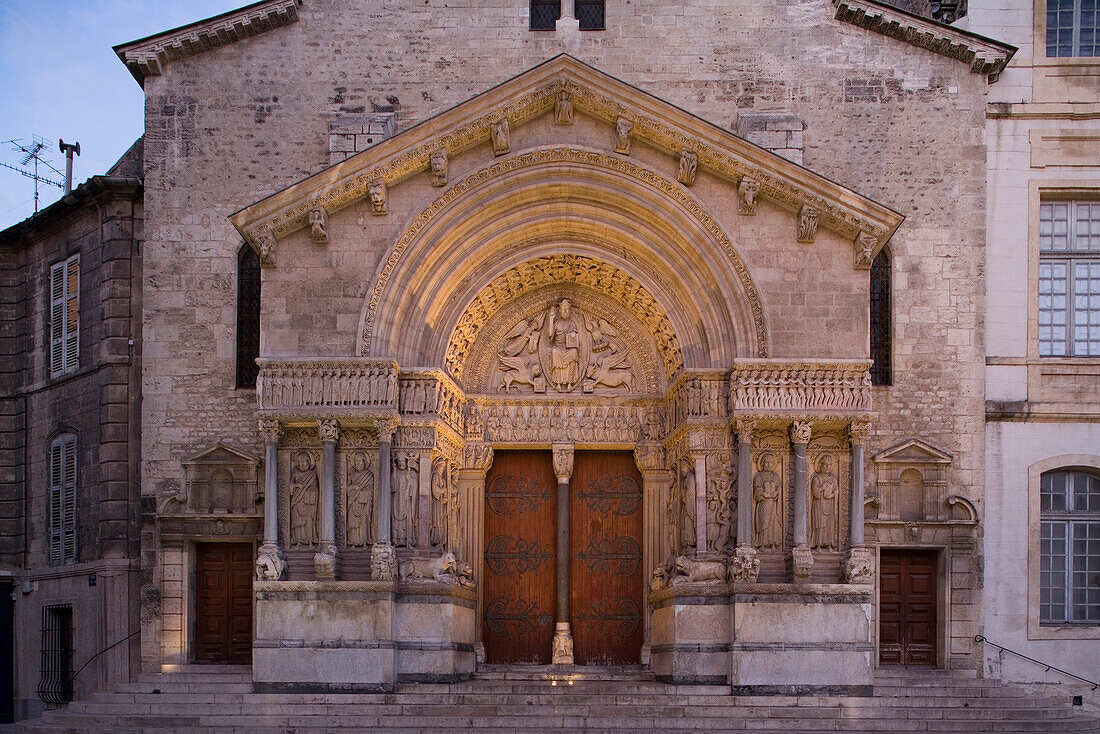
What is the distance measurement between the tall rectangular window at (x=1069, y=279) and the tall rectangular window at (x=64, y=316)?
15.0 m

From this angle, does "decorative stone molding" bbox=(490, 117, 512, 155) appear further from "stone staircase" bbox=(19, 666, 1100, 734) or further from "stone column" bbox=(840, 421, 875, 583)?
"stone staircase" bbox=(19, 666, 1100, 734)

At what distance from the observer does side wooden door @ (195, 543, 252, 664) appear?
59.3 ft

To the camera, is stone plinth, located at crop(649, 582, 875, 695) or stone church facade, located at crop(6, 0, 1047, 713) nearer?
stone plinth, located at crop(649, 582, 875, 695)

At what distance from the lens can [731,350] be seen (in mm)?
16297

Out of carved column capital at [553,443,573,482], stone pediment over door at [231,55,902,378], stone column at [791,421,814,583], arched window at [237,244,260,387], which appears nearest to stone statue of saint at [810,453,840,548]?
stone column at [791,421,814,583]

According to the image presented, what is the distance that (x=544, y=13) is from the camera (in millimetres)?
18969

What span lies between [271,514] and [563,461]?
4.08m

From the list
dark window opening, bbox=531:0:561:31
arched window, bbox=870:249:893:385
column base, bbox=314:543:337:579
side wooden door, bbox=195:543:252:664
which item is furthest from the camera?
dark window opening, bbox=531:0:561:31

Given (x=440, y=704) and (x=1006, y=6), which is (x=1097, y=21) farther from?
(x=440, y=704)

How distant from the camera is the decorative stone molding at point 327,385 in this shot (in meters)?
15.9

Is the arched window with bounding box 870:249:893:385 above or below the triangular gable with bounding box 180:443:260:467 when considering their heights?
above

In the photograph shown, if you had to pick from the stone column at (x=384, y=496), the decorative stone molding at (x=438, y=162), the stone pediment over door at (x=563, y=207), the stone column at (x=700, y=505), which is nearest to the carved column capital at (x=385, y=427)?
the stone column at (x=384, y=496)

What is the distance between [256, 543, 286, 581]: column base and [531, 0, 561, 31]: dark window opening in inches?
340

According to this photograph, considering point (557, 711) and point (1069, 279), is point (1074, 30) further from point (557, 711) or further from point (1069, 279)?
point (557, 711)
